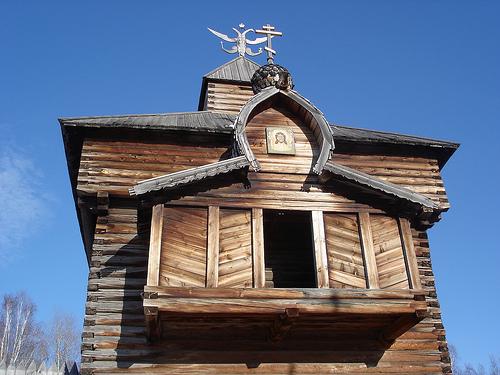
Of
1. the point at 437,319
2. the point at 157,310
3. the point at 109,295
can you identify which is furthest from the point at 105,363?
the point at 437,319

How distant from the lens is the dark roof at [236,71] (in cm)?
2228

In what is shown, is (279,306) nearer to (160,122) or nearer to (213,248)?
(213,248)

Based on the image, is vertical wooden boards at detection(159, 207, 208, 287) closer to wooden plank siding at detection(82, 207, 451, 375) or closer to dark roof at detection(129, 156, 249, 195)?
dark roof at detection(129, 156, 249, 195)

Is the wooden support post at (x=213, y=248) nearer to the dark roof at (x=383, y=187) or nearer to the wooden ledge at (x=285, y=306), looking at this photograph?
the wooden ledge at (x=285, y=306)

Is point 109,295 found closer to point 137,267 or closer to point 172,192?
point 137,267

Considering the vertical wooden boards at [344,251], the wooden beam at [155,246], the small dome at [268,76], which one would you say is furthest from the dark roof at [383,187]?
the wooden beam at [155,246]

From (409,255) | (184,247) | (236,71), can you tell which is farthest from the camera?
(236,71)

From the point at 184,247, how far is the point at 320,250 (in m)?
3.04

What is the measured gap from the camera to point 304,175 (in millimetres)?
13812

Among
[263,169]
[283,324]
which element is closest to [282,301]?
[283,324]

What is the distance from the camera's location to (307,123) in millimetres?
14852

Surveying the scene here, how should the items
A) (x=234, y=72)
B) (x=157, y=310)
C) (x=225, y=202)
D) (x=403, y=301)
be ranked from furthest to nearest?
(x=234, y=72) < (x=225, y=202) < (x=403, y=301) < (x=157, y=310)

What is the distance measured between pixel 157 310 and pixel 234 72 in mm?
14300

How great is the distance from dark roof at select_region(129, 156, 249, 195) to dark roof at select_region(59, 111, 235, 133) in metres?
1.69
